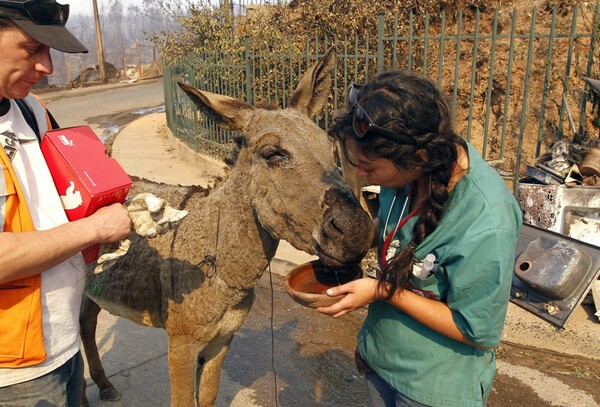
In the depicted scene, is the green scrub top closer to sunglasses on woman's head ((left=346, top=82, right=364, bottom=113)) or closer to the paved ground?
sunglasses on woman's head ((left=346, top=82, right=364, bottom=113))

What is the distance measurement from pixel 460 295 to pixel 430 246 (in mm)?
224

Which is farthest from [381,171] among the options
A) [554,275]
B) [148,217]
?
[554,275]

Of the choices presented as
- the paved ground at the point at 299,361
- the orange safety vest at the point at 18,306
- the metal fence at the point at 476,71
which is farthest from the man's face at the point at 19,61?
the metal fence at the point at 476,71

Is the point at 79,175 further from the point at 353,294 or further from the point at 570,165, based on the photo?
the point at 570,165

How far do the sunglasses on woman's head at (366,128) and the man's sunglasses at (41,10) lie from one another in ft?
4.11

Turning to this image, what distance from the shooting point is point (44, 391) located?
204cm

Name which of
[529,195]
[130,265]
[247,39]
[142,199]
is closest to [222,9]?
[247,39]

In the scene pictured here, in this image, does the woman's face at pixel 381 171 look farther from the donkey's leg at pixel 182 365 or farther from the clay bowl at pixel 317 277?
the donkey's leg at pixel 182 365

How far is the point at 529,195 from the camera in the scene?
18.5 ft

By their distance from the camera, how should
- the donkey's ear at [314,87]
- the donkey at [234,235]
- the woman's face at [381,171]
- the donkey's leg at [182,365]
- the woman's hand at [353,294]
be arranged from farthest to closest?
the donkey's ear at [314,87] < the donkey's leg at [182,365] < the donkey at [234,235] < the woman's hand at [353,294] < the woman's face at [381,171]

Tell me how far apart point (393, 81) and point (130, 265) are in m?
2.22

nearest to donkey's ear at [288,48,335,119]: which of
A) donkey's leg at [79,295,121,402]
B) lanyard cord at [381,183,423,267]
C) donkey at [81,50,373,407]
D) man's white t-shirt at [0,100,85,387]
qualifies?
donkey at [81,50,373,407]

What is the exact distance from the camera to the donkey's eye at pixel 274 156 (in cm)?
251

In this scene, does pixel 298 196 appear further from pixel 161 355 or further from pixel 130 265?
pixel 161 355
